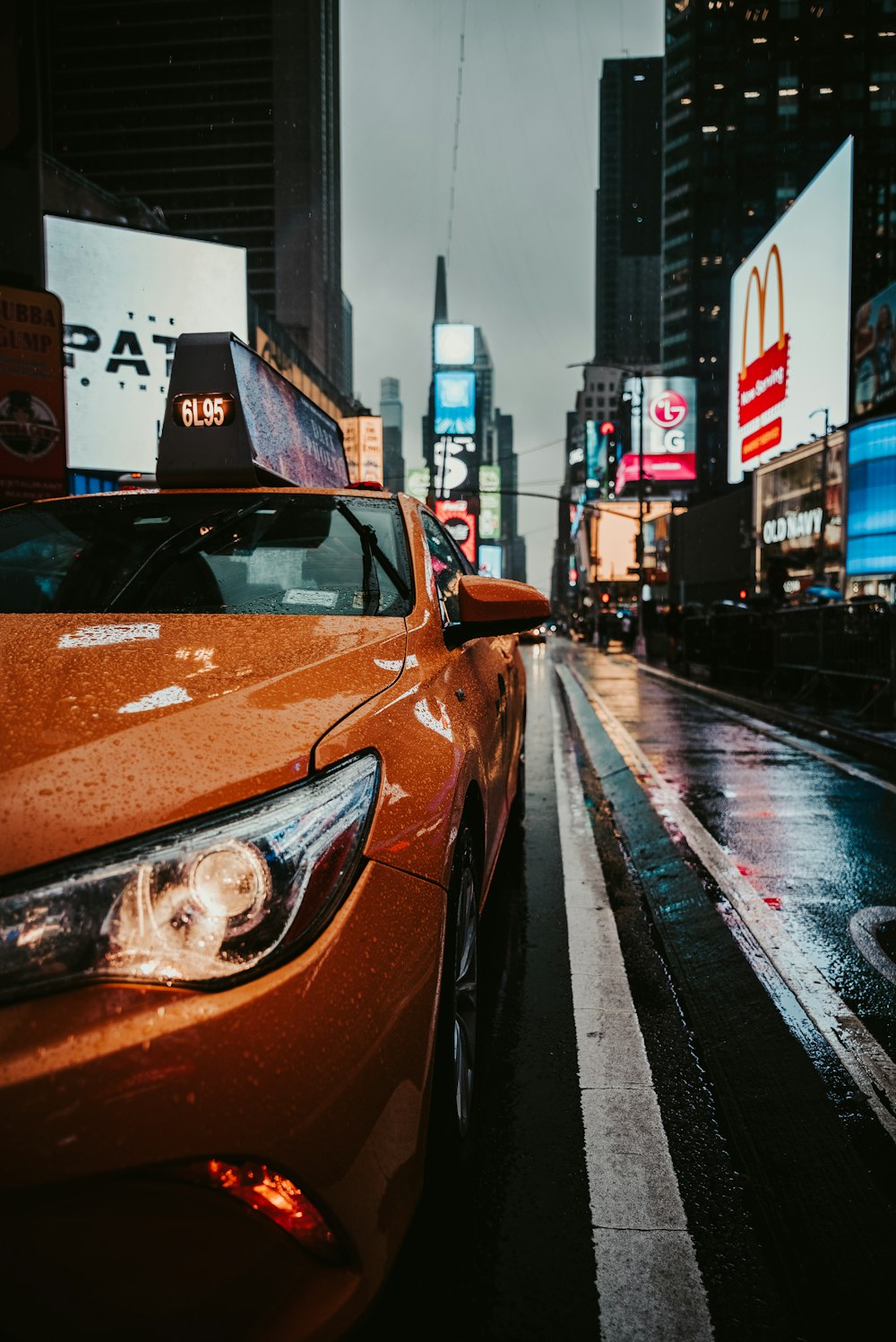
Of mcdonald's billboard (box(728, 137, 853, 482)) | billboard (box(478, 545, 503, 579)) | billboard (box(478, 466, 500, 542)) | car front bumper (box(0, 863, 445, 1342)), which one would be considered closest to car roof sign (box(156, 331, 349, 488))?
car front bumper (box(0, 863, 445, 1342))

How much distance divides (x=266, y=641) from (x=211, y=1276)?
1.32 meters

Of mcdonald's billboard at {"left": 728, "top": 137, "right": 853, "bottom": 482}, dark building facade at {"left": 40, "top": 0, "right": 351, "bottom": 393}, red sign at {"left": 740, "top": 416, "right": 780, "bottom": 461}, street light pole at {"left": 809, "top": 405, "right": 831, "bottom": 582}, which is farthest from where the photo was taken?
dark building facade at {"left": 40, "top": 0, "right": 351, "bottom": 393}

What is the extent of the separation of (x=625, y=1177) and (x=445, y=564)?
8.34 feet

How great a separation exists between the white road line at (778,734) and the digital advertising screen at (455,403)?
68531 mm

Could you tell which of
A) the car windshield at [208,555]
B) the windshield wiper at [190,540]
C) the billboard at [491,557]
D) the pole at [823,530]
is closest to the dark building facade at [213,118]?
the billboard at [491,557]

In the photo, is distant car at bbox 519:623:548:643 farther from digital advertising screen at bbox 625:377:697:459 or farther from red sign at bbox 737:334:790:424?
digital advertising screen at bbox 625:377:697:459

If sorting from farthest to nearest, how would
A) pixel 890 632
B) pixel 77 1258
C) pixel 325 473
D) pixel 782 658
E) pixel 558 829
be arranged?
pixel 782 658
pixel 890 632
pixel 325 473
pixel 558 829
pixel 77 1258

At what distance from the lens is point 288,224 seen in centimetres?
13088

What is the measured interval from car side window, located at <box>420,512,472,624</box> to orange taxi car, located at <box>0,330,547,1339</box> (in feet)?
3.87

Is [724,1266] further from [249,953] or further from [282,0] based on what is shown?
[282,0]

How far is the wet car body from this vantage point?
4.10 feet

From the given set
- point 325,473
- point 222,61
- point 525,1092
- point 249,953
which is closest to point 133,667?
point 249,953

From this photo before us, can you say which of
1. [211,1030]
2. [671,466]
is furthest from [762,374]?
[211,1030]

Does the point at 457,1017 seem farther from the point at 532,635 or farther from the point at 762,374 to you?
the point at 762,374
